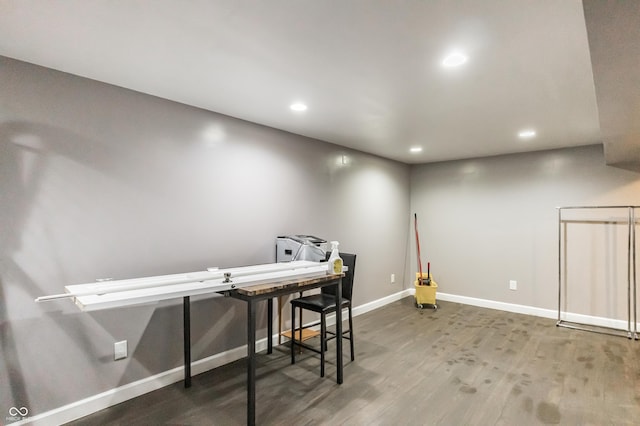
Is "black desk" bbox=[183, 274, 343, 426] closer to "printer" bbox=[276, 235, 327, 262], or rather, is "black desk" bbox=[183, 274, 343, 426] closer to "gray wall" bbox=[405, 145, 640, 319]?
"printer" bbox=[276, 235, 327, 262]

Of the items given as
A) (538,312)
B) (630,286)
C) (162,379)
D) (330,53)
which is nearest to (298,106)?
(330,53)

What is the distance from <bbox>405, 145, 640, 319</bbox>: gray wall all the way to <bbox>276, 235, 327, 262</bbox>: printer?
121 inches

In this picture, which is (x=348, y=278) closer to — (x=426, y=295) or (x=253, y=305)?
(x=253, y=305)

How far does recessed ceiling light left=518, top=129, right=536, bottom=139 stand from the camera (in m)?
3.72

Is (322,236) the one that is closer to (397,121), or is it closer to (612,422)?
(397,121)

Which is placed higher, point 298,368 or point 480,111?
point 480,111

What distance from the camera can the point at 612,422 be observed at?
2.27 metres

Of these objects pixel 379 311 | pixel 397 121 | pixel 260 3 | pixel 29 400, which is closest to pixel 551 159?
pixel 397 121

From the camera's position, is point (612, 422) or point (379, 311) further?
point (379, 311)

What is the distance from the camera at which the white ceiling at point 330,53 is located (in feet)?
5.23

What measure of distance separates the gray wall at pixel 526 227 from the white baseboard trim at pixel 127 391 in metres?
3.64

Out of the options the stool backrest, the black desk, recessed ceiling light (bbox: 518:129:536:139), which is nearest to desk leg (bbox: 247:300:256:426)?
the black desk

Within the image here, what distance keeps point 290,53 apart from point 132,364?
256 centimetres

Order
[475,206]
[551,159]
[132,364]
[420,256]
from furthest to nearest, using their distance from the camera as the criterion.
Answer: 1. [420,256]
2. [475,206]
3. [551,159]
4. [132,364]
